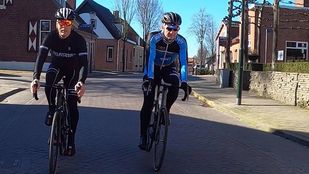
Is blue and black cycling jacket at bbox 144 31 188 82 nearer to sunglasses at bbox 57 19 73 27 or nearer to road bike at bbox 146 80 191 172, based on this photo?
road bike at bbox 146 80 191 172

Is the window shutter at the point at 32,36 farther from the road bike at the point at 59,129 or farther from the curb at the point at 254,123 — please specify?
the road bike at the point at 59,129

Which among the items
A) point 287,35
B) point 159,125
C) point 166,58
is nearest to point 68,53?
point 166,58

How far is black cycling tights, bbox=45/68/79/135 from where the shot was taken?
23.1 ft

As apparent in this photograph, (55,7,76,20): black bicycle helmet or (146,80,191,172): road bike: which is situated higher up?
(55,7,76,20): black bicycle helmet

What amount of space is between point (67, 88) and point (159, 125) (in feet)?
4.32

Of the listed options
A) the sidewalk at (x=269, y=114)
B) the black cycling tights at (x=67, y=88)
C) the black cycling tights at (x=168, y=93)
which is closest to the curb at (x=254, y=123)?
the sidewalk at (x=269, y=114)

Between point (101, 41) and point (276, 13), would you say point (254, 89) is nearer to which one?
point (276, 13)

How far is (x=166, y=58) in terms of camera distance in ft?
25.5

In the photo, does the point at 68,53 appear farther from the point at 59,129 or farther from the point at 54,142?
the point at 54,142

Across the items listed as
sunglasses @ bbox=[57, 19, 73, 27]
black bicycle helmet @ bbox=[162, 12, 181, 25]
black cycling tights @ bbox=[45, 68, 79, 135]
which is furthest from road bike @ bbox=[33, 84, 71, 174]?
black bicycle helmet @ bbox=[162, 12, 181, 25]

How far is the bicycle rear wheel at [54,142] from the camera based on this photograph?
6.44 m

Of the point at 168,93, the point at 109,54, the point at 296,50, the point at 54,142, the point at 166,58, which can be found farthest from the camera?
the point at 109,54

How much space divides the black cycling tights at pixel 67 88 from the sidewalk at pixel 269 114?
532cm

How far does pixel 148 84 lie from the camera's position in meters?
7.54
